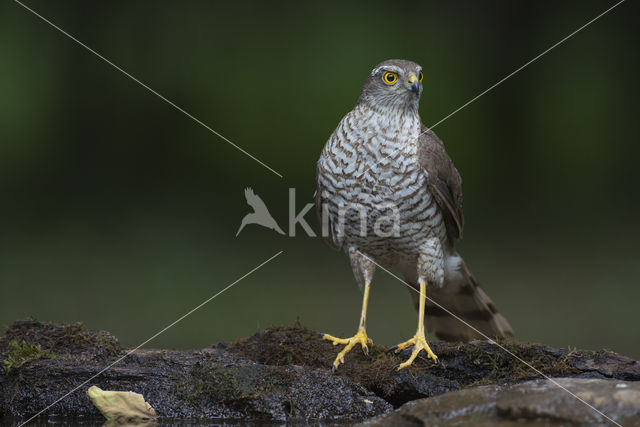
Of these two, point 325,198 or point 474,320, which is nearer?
point 325,198

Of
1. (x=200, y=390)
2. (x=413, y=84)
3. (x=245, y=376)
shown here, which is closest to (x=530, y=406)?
(x=245, y=376)

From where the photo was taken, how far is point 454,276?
442 centimetres

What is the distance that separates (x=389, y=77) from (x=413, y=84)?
0.15 m

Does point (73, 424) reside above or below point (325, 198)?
below

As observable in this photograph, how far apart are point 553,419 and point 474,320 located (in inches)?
80.2

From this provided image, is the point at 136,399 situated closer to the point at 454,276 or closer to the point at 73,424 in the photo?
the point at 73,424

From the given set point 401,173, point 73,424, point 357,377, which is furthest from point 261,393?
point 401,173

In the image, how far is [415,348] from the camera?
11.5 ft

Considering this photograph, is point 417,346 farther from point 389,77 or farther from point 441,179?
point 389,77

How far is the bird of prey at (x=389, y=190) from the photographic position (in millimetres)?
3758

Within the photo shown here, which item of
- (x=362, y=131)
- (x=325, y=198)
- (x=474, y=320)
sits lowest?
A: (x=474, y=320)

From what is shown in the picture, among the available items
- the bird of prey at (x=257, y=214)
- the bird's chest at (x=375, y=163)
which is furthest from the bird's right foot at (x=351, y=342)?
the bird of prey at (x=257, y=214)

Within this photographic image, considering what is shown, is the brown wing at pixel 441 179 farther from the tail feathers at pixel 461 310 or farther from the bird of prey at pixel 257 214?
the bird of prey at pixel 257 214

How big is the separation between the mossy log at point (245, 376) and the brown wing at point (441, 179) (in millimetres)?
790
